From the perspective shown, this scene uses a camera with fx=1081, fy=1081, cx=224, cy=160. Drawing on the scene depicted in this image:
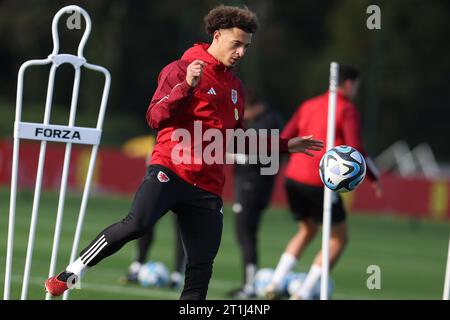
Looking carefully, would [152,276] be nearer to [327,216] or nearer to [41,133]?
[327,216]

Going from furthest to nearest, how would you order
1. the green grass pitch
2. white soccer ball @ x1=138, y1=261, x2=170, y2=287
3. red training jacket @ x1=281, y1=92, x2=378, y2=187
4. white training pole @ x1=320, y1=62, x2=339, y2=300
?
white soccer ball @ x1=138, y1=261, x2=170, y2=287 → the green grass pitch → red training jacket @ x1=281, y1=92, x2=378, y2=187 → white training pole @ x1=320, y1=62, x2=339, y2=300

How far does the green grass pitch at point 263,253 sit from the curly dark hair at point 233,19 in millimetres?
3721

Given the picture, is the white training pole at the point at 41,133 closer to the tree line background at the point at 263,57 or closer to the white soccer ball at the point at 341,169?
the white soccer ball at the point at 341,169

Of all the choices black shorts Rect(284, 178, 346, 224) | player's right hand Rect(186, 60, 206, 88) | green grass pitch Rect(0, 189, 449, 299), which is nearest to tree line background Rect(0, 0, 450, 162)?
green grass pitch Rect(0, 189, 449, 299)

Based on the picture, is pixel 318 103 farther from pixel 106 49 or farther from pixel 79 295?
pixel 106 49

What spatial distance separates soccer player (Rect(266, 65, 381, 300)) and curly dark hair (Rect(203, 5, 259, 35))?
3.53m

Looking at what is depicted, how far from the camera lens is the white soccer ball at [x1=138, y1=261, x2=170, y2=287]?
12.8m

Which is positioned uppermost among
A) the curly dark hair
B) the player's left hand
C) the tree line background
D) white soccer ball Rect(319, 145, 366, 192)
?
the tree line background

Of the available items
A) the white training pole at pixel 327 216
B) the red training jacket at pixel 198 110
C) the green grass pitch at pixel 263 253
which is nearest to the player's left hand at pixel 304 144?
the red training jacket at pixel 198 110

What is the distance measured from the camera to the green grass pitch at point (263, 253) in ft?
41.5

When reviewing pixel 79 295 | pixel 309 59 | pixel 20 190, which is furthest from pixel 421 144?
pixel 79 295

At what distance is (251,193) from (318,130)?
1.77m

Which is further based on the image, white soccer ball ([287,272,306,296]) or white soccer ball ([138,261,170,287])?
white soccer ball ([138,261,170,287])

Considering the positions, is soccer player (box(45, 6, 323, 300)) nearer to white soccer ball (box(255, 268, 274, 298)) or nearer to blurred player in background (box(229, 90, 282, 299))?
white soccer ball (box(255, 268, 274, 298))
